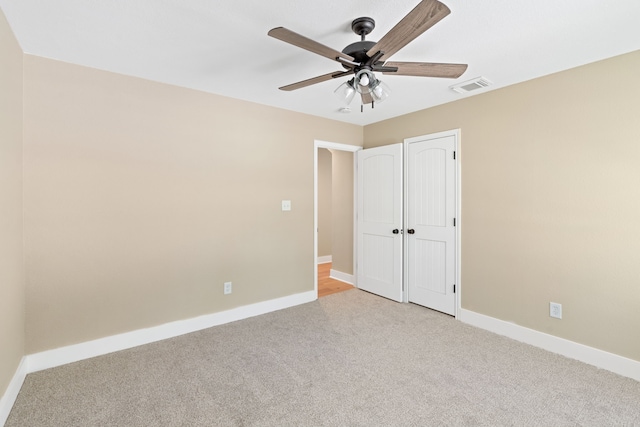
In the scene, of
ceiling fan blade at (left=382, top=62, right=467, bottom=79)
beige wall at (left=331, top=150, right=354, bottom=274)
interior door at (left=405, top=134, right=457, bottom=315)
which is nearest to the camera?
ceiling fan blade at (left=382, top=62, right=467, bottom=79)

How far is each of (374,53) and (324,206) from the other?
4893 millimetres

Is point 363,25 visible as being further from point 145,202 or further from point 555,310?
point 555,310

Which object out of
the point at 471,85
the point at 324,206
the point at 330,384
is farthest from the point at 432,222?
the point at 324,206

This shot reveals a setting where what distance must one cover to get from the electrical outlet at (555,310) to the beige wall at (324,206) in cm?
425

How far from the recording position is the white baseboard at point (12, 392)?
1801 millimetres

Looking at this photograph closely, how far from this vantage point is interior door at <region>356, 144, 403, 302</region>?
3975 mm

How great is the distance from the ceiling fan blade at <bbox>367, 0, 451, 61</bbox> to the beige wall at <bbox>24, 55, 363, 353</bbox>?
2.08m

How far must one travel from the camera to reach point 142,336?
9.23 feet

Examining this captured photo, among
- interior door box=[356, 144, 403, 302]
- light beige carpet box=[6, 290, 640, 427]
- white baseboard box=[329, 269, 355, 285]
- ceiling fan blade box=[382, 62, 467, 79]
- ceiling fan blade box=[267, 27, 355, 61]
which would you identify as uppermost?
ceiling fan blade box=[382, 62, 467, 79]

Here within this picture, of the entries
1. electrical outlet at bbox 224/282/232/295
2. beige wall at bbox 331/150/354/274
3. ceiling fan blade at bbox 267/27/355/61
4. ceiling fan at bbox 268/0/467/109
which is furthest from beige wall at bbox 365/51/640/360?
electrical outlet at bbox 224/282/232/295

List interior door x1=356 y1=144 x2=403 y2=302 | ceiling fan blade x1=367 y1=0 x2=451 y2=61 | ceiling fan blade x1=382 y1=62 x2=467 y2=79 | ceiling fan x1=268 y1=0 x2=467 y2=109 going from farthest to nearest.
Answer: interior door x1=356 y1=144 x2=403 y2=302 < ceiling fan blade x1=382 y1=62 x2=467 y2=79 < ceiling fan x1=268 y1=0 x2=467 y2=109 < ceiling fan blade x1=367 y1=0 x2=451 y2=61

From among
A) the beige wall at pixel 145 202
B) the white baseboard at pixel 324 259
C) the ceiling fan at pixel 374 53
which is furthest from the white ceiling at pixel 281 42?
the white baseboard at pixel 324 259

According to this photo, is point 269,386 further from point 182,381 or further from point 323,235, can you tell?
point 323,235

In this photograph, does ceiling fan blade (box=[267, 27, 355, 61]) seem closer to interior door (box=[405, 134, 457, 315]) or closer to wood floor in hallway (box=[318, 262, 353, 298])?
interior door (box=[405, 134, 457, 315])
